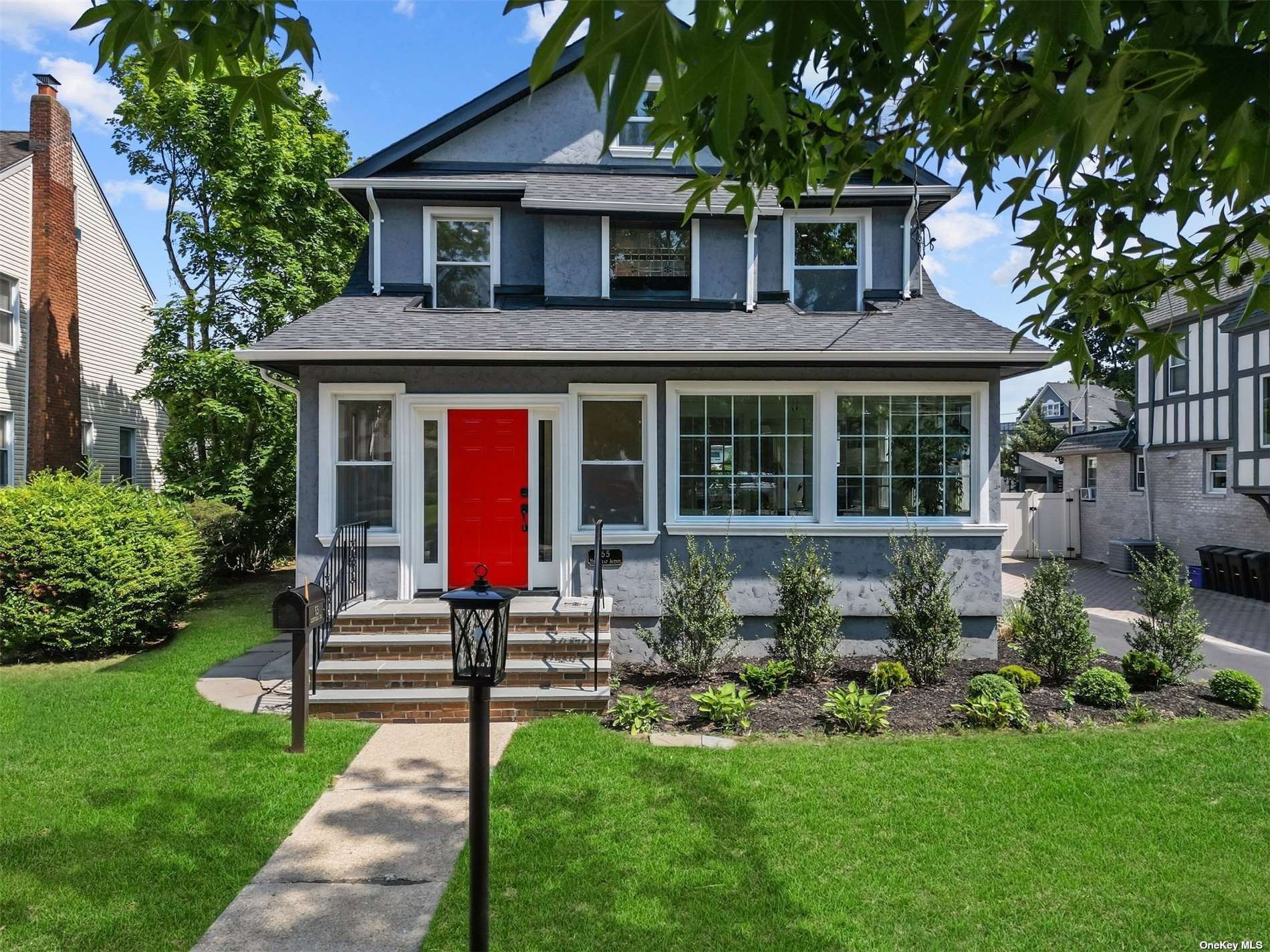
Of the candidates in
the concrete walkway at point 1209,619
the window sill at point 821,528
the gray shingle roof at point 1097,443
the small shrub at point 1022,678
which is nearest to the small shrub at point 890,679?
the small shrub at point 1022,678

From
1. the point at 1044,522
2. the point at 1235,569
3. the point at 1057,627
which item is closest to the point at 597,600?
the point at 1057,627

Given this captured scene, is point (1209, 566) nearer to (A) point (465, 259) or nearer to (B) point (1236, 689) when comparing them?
(B) point (1236, 689)

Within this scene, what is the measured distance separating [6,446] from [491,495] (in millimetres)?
11669

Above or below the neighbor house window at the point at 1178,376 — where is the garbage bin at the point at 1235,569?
below

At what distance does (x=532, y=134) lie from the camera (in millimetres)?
9789

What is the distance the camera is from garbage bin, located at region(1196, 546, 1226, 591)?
15.5 m

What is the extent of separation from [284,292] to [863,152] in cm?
1472

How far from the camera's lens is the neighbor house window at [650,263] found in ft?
30.6

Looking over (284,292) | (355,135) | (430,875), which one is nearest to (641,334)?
(430,875)

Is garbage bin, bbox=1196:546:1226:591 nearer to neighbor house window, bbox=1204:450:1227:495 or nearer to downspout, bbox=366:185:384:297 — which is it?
neighbor house window, bbox=1204:450:1227:495

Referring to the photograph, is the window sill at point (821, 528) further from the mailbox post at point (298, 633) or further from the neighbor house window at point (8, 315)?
the neighbor house window at point (8, 315)

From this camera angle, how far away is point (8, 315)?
1427cm

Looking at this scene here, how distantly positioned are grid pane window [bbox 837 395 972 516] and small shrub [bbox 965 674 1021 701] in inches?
93.9

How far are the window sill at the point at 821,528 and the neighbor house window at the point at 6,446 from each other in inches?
529
